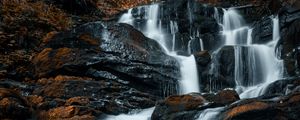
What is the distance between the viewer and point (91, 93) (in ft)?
39.5

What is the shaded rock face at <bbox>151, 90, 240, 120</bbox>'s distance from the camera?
31.8 ft

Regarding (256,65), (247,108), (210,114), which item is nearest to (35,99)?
(210,114)

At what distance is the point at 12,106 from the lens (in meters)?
10.0

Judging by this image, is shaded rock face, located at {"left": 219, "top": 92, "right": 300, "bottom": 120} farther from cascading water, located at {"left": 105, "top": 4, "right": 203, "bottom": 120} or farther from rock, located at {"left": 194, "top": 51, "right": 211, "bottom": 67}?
rock, located at {"left": 194, "top": 51, "right": 211, "bottom": 67}

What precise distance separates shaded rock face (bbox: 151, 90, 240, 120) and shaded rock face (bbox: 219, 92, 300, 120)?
1.06 meters

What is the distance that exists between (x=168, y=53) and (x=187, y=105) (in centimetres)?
679

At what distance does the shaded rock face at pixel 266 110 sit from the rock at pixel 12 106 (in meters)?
4.56

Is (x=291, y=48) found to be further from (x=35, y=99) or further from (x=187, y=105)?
(x=35, y=99)

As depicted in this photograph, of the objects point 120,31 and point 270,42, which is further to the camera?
point 270,42

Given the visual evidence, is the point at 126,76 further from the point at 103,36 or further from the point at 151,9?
the point at 151,9

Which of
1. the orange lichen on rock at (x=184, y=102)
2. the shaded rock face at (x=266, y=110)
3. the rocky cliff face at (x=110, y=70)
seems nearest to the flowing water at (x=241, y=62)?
the rocky cliff face at (x=110, y=70)

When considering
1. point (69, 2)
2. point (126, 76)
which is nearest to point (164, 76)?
point (126, 76)

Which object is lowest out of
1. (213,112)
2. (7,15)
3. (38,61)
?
(213,112)

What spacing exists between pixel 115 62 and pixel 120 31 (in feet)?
5.41
